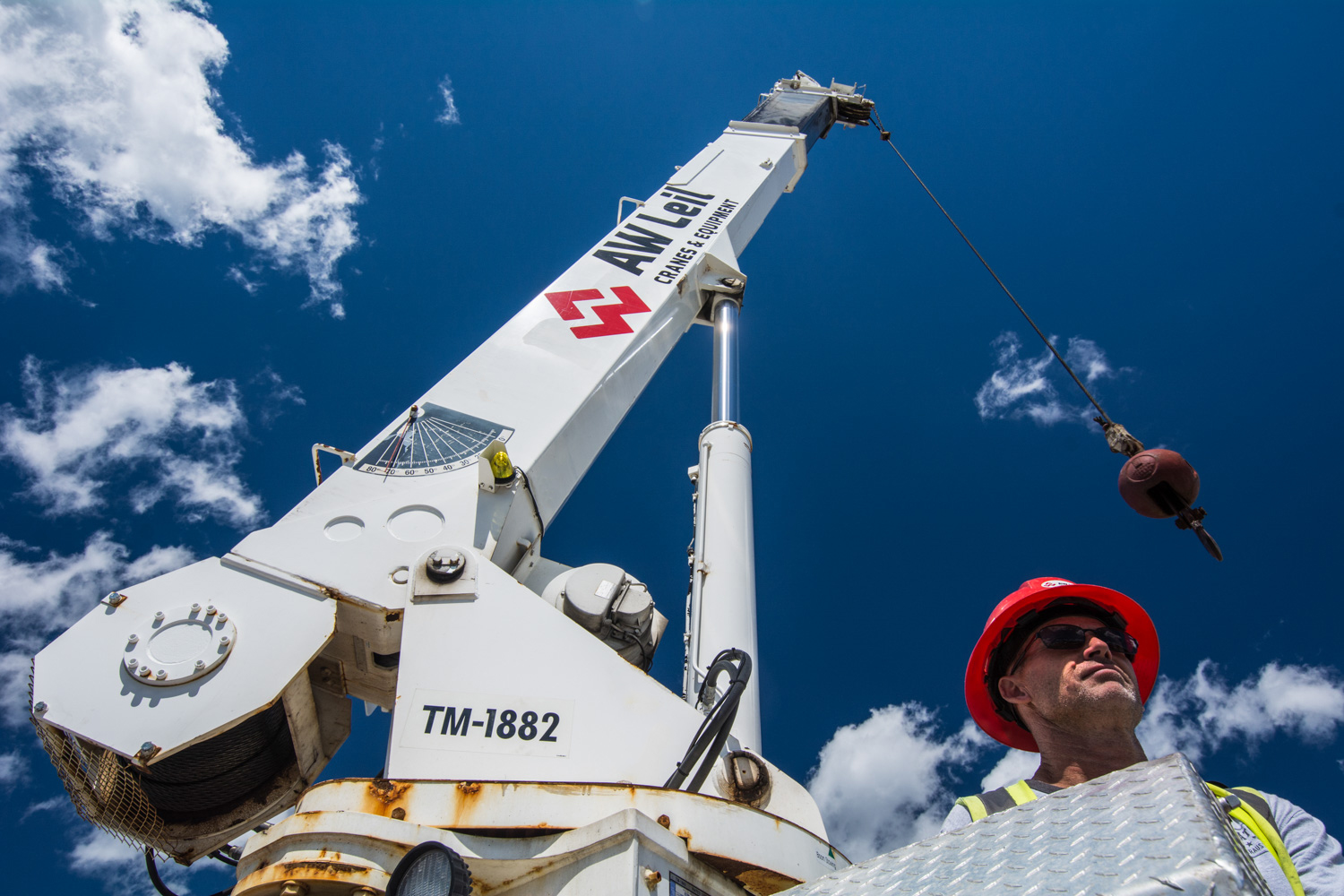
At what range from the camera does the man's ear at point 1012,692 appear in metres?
3.00

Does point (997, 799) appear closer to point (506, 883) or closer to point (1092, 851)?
point (1092, 851)

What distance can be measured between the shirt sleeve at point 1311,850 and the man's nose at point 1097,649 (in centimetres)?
65

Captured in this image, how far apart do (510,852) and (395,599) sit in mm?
1344

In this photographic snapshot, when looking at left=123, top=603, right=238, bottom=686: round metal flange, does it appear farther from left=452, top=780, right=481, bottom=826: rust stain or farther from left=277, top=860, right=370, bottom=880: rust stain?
left=452, top=780, right=481, bottom=826: rust stain

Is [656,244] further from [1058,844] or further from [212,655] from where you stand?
[1058,844]

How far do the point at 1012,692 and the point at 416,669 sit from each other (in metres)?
2.45

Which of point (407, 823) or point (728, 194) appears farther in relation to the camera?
point (728, 194)

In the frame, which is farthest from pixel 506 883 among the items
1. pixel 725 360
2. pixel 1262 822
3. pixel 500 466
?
pixel 725 360

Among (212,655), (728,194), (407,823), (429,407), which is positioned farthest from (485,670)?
(728,194)

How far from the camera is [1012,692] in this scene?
3094 mm

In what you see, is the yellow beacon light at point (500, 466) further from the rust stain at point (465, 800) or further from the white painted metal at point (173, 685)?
the rust stain at point (465, 800)

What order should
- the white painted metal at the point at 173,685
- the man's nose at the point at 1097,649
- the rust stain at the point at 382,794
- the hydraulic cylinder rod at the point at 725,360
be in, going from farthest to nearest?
the hydraulic cylinder rod at the point at 725,360, the man's nose at the point at 1097,649, the white painted metal at the point at 173,685, the rust stain at the point at 382,794

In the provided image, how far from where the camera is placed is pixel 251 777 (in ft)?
9.27

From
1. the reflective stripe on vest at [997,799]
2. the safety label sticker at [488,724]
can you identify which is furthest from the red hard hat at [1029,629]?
the safety label sticker at [488,724]
